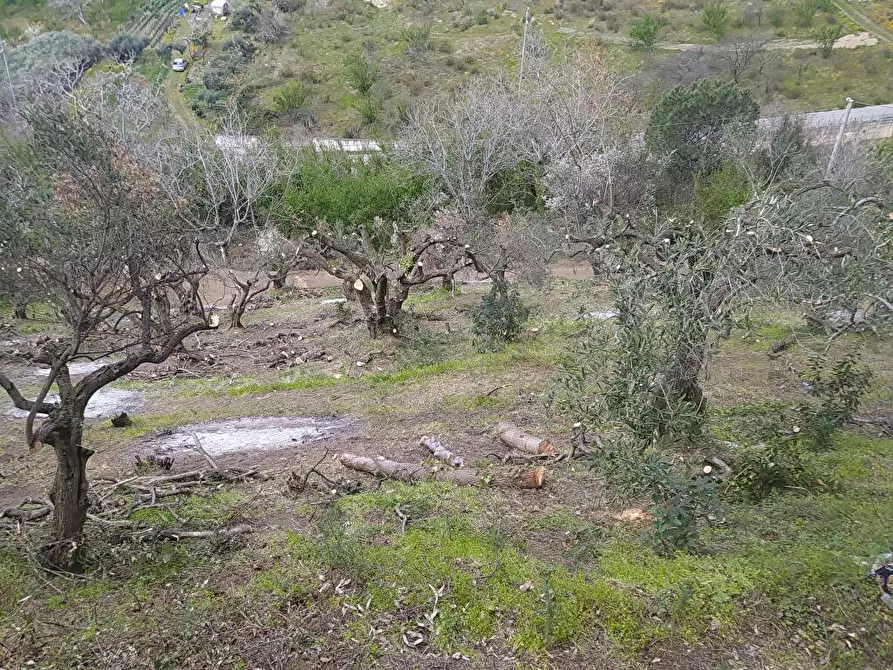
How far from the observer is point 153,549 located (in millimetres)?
4871

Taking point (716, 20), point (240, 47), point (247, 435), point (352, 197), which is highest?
point (716, 20)

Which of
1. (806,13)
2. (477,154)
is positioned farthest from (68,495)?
(806,13)

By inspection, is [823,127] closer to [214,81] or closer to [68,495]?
[68,495]

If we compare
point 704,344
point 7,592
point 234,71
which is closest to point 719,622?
point 704,344

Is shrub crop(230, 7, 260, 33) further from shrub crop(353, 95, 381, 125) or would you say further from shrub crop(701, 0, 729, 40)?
shrub crop(701, 0, 729, 40)

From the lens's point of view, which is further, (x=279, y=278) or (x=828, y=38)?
→ (x=828, y=38)

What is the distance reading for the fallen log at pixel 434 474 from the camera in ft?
19.8

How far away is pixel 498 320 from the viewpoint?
11.0 metres

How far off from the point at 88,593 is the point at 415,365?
6.68 metres

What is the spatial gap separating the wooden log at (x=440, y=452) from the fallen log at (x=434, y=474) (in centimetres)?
22

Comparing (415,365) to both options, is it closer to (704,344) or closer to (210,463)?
(210,463)

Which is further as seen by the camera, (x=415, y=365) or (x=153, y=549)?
(x=415, y=365)

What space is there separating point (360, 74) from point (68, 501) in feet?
107

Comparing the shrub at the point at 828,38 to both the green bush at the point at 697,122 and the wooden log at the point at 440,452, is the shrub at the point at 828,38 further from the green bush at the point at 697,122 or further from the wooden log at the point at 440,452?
the wooden log at the point at 440,452
